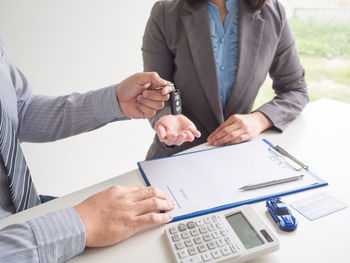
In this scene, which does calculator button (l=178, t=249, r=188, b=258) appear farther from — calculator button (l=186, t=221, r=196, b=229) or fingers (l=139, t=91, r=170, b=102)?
fingers (l=139, t=91, r=170, b=102)

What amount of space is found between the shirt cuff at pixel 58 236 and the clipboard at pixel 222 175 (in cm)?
20

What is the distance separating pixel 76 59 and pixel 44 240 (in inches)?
53.2

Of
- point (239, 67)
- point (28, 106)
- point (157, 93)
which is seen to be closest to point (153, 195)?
point (157, 93)

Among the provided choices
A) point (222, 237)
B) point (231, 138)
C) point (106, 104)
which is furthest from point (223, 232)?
point (106, 104)

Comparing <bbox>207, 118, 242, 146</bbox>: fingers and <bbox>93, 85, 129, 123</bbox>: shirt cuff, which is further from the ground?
<bbox>93, 85, 129, 123</bbox>: shirt cuff

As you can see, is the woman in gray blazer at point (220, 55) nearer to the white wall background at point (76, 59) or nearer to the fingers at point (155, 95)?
the fingers at point (155, 95)

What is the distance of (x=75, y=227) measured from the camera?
1.76ft

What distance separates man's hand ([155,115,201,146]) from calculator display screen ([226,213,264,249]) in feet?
0.85

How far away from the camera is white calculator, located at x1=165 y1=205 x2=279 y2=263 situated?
0.51m

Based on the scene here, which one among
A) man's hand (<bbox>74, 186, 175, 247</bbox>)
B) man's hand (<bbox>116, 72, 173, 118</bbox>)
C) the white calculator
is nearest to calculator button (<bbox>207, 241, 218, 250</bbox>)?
the white calculator

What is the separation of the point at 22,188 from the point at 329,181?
81 cm

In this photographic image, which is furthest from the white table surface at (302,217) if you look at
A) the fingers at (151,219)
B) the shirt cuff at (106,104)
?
the shirt cuff at (106,104)

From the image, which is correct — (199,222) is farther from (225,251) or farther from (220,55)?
(220,55)

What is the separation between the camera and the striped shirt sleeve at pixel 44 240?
0.50m
